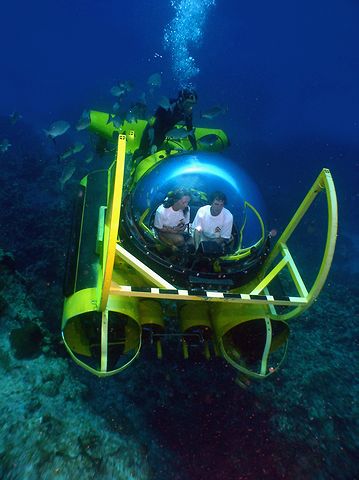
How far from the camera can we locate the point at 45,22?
46.2 meters

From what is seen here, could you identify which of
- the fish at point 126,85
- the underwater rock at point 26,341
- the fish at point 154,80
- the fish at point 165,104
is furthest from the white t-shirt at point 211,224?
the fish at point 126,85

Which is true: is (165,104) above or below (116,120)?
above

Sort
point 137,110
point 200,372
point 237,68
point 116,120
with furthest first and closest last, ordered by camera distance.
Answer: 1. point 237,68
2. point 116,120
3. point 137,110
4. point 200,372

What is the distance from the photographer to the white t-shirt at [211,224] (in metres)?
4.36

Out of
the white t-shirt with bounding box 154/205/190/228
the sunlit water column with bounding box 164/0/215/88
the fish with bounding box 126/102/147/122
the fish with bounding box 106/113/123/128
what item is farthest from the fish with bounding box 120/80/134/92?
the sunlit water column with bounding box 164/0/215/88

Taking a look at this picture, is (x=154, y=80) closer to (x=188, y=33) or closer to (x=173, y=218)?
(x=173, y=218)

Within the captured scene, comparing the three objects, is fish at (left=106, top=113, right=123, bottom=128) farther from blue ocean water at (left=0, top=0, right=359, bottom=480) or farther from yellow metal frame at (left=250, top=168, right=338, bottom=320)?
yellow metal frame at (left=250, top=168, right=338, bottom=320)

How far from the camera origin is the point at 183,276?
3754mm

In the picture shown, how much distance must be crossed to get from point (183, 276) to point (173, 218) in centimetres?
95

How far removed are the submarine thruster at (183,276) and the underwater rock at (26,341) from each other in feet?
2.70

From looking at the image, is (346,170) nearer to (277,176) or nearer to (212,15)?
(277,176)

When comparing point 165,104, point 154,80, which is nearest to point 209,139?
point 165,104

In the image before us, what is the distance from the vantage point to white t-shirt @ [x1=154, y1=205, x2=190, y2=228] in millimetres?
4336

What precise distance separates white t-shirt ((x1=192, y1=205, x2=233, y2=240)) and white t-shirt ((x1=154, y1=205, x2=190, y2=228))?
0.25 m
